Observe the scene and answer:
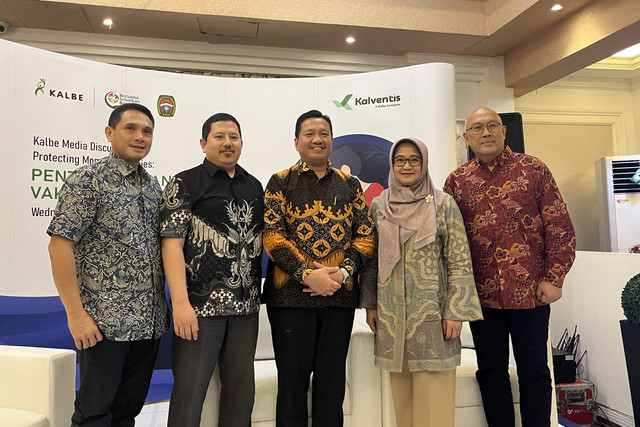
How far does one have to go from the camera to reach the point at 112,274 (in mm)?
1601

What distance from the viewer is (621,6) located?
12.3 ft

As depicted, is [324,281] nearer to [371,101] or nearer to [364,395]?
[364,395]

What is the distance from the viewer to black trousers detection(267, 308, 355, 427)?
1772 millimetres

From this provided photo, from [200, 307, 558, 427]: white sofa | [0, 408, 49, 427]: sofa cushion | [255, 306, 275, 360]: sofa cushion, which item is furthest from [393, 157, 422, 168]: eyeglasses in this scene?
[0, 408, 49, 427]: sofa cushion

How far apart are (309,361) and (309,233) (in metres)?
0.50

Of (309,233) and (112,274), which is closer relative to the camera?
(112,274)

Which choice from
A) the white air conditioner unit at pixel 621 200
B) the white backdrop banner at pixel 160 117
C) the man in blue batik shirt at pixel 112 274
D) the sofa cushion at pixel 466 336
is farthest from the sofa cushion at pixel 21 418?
the white air conditioner unit at pixel 621 200

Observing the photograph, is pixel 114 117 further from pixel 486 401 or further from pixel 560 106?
pixel 560 106

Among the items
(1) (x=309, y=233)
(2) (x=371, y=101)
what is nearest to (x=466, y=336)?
(1) (x=309, y=233)

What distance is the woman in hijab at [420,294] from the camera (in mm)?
1826

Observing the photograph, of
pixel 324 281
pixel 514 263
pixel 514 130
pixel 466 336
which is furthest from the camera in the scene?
pixel 514 130

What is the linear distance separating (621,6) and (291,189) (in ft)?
11.6

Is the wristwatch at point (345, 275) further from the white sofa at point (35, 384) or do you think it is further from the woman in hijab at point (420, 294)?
the white sofa at point (35, 384)

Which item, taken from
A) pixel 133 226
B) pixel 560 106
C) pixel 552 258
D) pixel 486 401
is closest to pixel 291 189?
pixel 133 226
